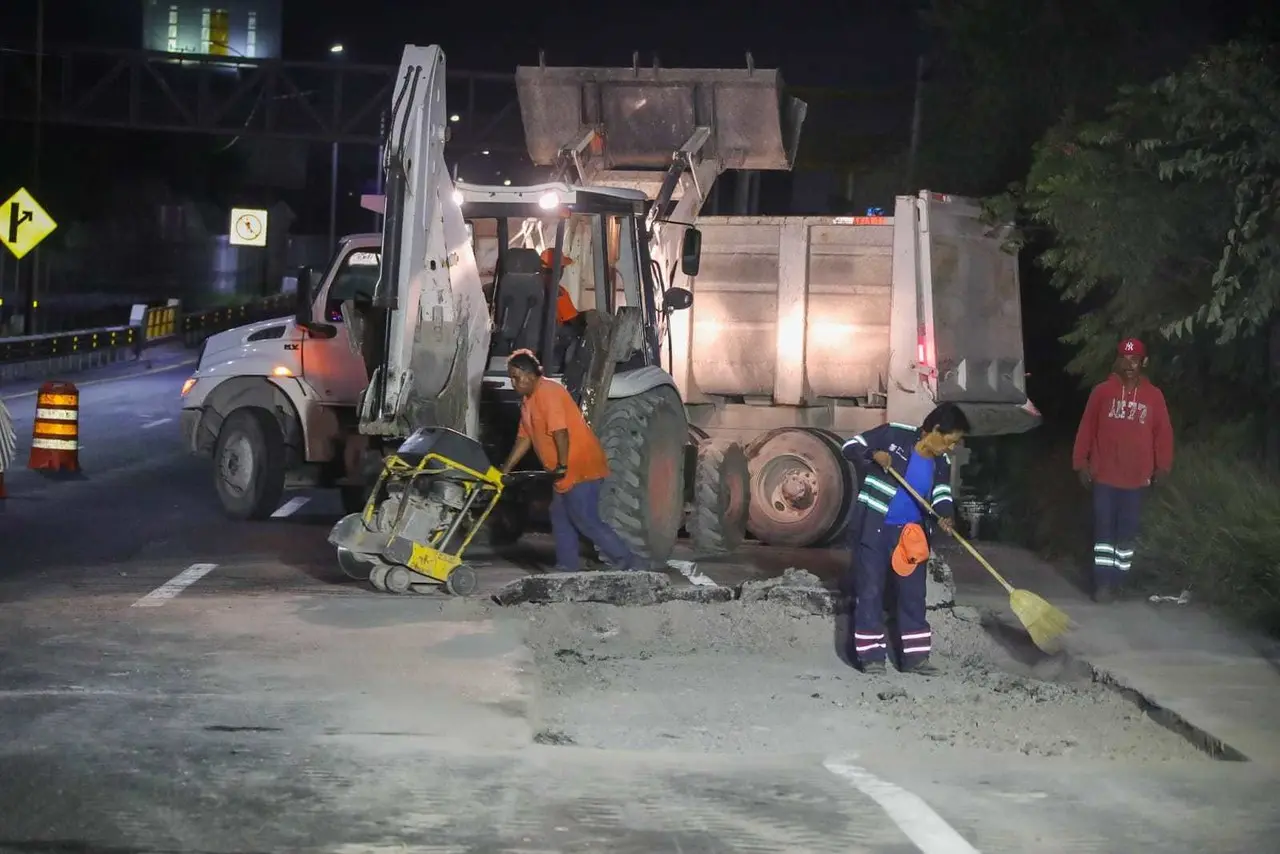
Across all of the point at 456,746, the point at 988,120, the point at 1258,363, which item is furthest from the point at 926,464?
the point at 988,120

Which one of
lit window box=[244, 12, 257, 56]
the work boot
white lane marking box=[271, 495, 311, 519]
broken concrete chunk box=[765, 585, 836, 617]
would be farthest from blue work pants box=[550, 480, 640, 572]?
lit window box=[244, 12, 257, 56]

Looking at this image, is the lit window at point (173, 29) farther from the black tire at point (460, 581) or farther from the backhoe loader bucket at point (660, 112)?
the black tire at point (460, 581)

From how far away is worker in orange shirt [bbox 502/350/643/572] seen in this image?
11.9m

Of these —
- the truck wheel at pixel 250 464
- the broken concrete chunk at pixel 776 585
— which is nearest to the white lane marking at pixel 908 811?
the broken concrete chunk at pixel 776 585

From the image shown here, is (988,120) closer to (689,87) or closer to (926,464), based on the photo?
(689,87)

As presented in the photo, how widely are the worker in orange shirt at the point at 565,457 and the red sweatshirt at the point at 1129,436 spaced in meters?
3.30

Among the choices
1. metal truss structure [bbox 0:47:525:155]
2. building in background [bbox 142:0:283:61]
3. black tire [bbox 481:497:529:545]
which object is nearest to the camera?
black tire [bbox 481:497:529:545]

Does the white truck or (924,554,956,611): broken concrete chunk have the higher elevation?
the white truck

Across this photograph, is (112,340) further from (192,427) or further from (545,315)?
(545,315)

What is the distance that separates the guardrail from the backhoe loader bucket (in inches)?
740

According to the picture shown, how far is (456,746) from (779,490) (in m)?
8.47

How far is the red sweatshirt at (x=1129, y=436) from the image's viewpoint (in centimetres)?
1277

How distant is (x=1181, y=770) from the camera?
805 cm

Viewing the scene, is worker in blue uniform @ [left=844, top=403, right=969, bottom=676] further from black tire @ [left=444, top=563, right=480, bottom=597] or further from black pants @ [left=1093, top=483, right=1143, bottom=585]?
black pants @ [left=1093, top=483, right=1143, bottom=585]
